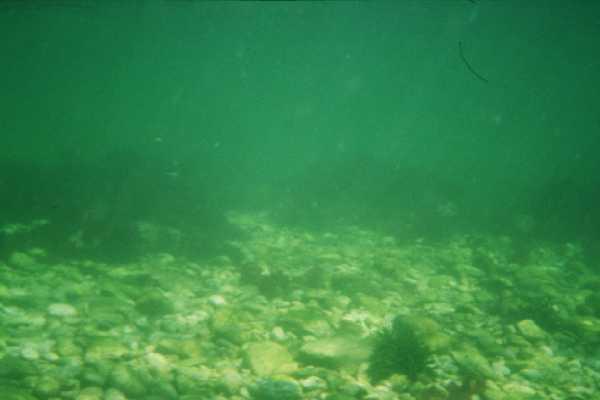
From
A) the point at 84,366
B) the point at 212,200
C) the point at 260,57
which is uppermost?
the point at 260,57

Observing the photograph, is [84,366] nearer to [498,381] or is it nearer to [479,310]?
[498,381]

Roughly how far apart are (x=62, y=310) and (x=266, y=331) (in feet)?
12.2

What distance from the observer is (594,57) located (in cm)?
4209

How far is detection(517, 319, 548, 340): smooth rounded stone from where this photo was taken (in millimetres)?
7117

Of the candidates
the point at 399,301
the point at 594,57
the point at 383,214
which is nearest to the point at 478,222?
the point at 383,214

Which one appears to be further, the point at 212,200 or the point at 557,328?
the point at 212,200

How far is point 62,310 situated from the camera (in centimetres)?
679

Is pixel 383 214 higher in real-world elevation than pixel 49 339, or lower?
higher

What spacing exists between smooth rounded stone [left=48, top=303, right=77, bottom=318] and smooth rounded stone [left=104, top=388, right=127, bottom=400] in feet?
9.15

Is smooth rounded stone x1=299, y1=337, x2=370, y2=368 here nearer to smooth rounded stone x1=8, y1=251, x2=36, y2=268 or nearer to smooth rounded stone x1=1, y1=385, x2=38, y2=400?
smooth rounded stone x1=1, y1=385, x2=38, y2=400

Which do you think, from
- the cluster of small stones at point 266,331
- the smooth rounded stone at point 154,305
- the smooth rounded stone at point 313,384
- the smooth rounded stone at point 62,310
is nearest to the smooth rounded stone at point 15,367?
the cluster of small stones at point 266,331

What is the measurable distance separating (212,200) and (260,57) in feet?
209

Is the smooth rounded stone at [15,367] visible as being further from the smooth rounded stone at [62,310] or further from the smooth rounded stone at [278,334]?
the smooth rounded stone at [278,334]

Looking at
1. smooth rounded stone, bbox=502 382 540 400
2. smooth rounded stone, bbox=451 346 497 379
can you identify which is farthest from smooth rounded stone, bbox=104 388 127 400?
smooth rounded stone, bbox=502 382 540 400
